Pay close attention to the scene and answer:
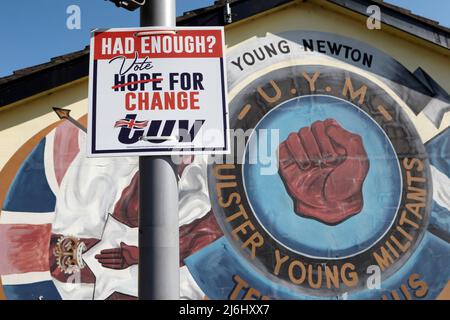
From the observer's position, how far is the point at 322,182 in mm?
8391

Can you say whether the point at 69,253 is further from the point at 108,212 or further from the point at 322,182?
the point at 322,182

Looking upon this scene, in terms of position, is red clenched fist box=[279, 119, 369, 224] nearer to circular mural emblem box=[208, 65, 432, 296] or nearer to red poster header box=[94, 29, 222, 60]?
circular mural emblem box=[208, 65, 432, 296]

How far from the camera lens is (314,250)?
8102 millimetres

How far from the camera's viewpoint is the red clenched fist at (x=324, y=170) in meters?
8.28

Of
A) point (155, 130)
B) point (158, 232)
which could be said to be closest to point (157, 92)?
point (155, 130)

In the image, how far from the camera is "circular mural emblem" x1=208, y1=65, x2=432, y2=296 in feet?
26.5

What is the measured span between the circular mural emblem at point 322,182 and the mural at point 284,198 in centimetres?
2

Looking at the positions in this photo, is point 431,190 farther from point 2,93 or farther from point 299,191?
point 2,93

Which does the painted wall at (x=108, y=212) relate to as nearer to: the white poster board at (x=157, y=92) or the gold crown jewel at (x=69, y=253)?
the gold crown jewel at (x=69, y=253)

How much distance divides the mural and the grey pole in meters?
5.24

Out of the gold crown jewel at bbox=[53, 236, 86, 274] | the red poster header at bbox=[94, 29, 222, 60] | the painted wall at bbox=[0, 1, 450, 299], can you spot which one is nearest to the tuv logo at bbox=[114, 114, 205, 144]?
the red poster header at bbox=[94, 29, 222, 60]

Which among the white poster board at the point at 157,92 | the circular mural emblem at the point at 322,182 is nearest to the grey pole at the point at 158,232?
the white poster board at the point at 157,92
